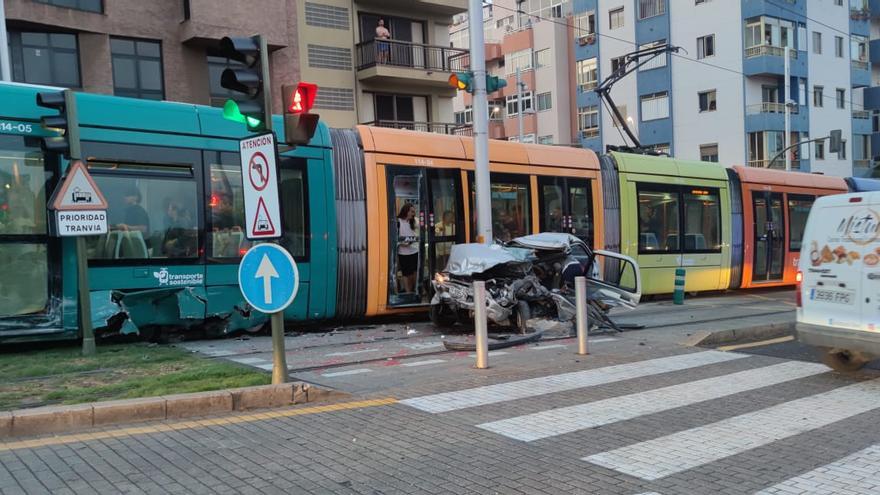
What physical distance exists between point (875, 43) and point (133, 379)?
2258 inches

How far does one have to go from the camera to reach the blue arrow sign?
6.61 metres

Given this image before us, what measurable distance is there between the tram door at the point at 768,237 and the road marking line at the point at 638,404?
11423mm

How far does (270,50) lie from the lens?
2550 cm

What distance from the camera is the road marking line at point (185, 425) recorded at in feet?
16.6

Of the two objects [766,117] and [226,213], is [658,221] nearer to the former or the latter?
[226,213]

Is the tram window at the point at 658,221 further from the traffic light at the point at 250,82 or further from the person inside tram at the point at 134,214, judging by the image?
the traffic light at the point at 250,82

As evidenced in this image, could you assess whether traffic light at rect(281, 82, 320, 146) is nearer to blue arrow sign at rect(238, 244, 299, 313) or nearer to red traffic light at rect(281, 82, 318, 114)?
red traffic light at rect(281, 82, 318, 114)

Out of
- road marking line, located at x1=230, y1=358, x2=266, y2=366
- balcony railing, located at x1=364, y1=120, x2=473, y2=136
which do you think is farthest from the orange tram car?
balcony railing, located at x1=364, y1=120, x2=473, y2=136

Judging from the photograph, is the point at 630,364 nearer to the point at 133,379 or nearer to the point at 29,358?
the point at 133,379

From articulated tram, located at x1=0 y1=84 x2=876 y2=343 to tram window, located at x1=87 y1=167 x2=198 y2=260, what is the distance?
0.05ft

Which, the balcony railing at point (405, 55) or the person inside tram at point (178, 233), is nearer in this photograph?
the person inside tram at point (178, 233)

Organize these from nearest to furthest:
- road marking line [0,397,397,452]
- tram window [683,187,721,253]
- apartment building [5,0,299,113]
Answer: road marking line [0,397,397,452] < tram window [683,187,721,253] < apartment building [5,0,299,113]

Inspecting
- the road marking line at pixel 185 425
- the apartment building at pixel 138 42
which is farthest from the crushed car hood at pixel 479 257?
the apartment building at pixel 138 42

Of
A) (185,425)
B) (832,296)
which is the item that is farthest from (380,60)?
(185,425)
